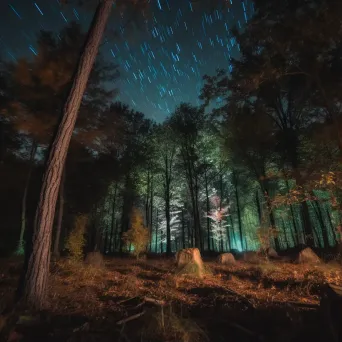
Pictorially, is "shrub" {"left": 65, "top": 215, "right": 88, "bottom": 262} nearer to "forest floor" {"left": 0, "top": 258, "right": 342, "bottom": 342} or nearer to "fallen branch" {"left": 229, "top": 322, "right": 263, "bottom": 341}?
"forest floor" {"left": 0, "top": 258, "right": 342, "bottom": 342}

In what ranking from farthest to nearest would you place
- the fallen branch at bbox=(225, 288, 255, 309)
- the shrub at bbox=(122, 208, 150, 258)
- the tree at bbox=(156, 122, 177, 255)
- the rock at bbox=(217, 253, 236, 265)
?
the tree at bbox=(156, 122, 177, 255) → the shrub at bbox=(122, 208, 150, 258) → the rock at bbox=(217, 253, 236, 265) → the fallen branch at bbox=(225, 288, 255, 309)

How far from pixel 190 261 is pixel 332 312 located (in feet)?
24.0

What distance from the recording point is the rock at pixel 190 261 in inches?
399

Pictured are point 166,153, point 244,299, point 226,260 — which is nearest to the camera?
point 244,299

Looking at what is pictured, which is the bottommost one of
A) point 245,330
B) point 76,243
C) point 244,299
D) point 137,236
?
point 245,330

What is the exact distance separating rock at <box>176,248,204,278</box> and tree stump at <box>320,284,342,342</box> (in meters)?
6.31

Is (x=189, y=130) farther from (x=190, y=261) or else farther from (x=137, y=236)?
(x=190, y=261)

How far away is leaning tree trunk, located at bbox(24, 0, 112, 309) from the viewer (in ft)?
17.1

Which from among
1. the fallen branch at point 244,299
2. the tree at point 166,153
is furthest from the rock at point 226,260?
the tree at point 166,153

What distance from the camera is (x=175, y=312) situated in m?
5.21

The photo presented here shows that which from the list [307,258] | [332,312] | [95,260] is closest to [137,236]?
[95,260]

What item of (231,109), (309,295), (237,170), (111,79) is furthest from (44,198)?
(237,170)

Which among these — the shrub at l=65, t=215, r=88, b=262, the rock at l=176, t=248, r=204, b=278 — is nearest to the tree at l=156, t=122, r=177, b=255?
the shrub at l=65, t=215, r=88, b=262

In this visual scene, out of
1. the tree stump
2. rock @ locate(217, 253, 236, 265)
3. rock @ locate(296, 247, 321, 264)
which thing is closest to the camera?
the tree stump
